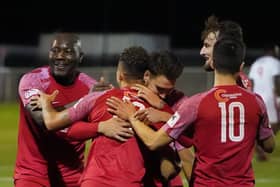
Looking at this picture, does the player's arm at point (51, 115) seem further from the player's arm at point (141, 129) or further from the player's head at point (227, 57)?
the player's head at point (227, 57)

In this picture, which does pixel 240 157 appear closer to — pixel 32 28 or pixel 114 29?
pixel 114 29

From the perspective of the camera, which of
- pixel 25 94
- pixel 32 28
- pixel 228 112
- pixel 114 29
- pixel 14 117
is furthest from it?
pixel 32 28

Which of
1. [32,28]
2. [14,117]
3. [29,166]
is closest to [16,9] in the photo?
[32,28]

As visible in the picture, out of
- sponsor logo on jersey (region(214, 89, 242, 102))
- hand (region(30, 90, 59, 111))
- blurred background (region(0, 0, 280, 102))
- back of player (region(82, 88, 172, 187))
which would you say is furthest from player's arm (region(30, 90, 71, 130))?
blurred background (region(0, 0, 280, 102))

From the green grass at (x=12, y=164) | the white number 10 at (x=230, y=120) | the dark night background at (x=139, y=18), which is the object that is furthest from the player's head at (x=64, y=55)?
the dark night background at (x=139, y=18)

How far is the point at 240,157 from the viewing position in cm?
614

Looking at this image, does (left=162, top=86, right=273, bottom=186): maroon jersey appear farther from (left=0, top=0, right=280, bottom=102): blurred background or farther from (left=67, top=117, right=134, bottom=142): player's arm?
(left=0, top=0, right=280, bottom=102): blurred background

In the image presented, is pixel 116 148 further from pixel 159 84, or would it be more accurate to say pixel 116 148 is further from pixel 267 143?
pixel 267 143

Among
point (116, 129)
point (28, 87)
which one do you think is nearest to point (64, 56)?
point (28, 87)

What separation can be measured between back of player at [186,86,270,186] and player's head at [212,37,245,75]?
5.0 inches

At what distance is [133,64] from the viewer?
21.0 ft

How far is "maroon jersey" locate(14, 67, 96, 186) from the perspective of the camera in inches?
300

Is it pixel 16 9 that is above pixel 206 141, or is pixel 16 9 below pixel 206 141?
below

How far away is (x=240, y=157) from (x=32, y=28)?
34.5 metres
